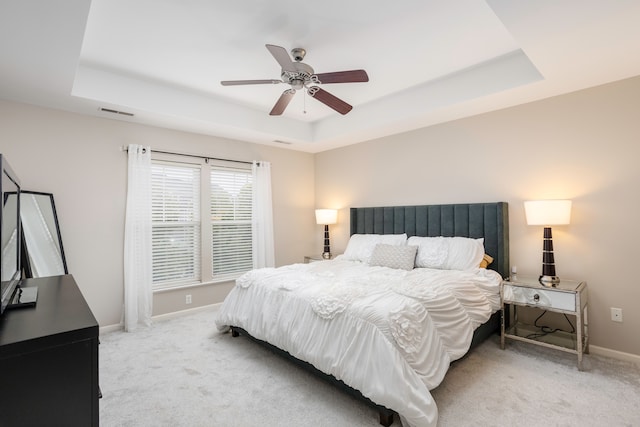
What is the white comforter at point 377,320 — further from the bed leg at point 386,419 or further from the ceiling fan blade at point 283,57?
the ceiling fan blade at point 283,57

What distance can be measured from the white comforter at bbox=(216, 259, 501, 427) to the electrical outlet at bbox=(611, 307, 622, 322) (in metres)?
0.96

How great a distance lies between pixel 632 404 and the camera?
2133mm

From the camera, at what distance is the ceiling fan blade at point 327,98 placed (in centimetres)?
274

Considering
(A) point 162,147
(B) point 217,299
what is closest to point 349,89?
(A) point 162,147

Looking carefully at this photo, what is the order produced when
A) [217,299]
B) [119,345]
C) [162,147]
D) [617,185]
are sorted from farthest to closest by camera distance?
1. [217,299]
2. [162,147]
3. [119,345]
4. [617,185]

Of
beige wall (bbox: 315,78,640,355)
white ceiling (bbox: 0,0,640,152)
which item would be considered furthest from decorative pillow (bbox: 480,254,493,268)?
white ceiling (bbox: 0,0,640,152)

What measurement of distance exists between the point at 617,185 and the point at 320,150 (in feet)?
12.7

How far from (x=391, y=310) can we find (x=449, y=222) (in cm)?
215

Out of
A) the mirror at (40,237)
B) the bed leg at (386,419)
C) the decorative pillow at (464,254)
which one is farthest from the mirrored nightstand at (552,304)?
the mirror at (40,237)

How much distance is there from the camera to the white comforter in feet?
6.26

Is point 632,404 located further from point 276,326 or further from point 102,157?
point 102,157

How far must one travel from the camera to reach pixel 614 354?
2840 millimetres

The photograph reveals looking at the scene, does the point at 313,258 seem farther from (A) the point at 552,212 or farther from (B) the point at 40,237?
(B) the point at 40,237

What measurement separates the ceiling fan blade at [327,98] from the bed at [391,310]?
1613mm
